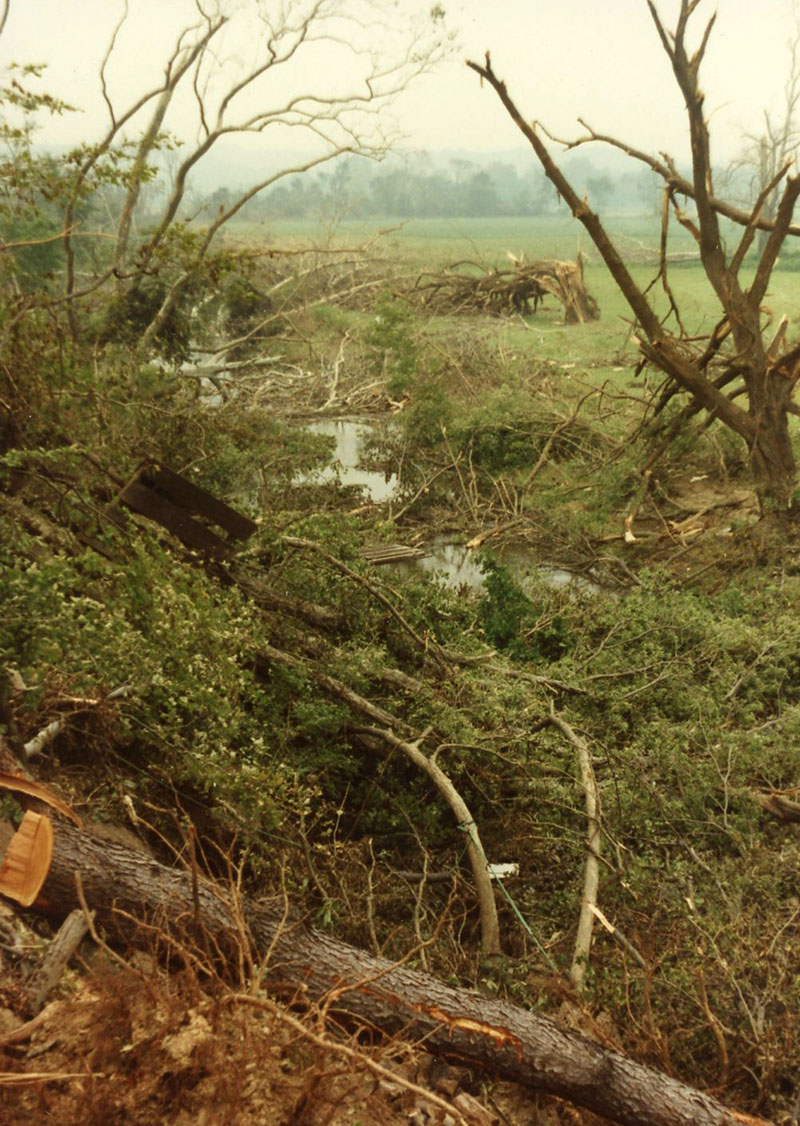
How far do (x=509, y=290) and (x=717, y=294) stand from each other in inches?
387

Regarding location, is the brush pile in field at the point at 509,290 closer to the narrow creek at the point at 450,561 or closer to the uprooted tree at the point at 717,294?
the narrow creek at the point at 450,561

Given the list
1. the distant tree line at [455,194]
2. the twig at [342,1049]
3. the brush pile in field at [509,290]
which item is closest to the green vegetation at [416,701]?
the twig at [342,1049]

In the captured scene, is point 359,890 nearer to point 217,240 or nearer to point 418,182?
point 217,240

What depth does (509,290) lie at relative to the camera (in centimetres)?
1736

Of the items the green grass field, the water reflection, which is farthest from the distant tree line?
the water reflection

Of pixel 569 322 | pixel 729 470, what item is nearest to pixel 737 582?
pixel 729 470

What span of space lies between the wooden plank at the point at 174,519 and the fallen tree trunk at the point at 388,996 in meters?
2.70

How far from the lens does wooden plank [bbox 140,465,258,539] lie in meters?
5.29

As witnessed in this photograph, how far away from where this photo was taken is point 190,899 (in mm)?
2775

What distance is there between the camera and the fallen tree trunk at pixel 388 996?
2.65 metres

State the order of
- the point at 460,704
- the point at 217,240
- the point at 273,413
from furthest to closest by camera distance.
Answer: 1. the point at 217,240
2. the point at 273,413
3. the point at 460,704

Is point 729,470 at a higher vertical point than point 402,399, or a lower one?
lower

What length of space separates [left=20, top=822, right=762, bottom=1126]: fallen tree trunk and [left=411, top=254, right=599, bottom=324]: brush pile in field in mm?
15445

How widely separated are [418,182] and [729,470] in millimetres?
27401
